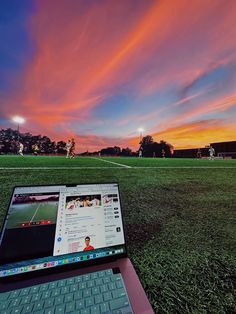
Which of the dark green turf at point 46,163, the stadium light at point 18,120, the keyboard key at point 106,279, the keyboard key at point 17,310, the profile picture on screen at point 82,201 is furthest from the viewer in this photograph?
the stadium light at point 18,120

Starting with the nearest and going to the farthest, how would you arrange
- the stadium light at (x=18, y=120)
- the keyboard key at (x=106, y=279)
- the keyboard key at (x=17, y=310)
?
the keyboard key at (x=17, y=310) < the keyboard key at (x=106, y=279) < the stadium light at (x=18, y=120)

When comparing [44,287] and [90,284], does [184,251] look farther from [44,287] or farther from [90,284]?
[44,287]

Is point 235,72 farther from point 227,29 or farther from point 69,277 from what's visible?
point 69,277

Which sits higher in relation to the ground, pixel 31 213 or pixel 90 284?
pixel 31 213

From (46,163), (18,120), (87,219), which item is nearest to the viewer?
(87,219)

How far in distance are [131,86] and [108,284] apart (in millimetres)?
7898

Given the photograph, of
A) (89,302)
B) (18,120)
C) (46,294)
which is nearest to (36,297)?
(46,294)

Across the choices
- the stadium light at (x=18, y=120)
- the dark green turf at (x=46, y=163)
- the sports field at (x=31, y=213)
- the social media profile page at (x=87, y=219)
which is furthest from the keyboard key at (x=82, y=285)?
the stadium light at (x=18, y=120)

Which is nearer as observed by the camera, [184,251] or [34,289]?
[34,289]

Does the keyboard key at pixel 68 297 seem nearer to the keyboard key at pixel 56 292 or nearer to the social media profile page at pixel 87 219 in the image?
the keyboard key at pixel 56 292

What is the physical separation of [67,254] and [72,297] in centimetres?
13

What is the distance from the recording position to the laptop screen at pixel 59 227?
51cm

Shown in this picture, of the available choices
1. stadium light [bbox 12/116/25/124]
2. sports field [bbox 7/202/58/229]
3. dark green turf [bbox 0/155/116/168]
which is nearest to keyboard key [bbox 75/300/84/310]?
sports field [bbox 7/202/58/229]

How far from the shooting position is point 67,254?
536mm
